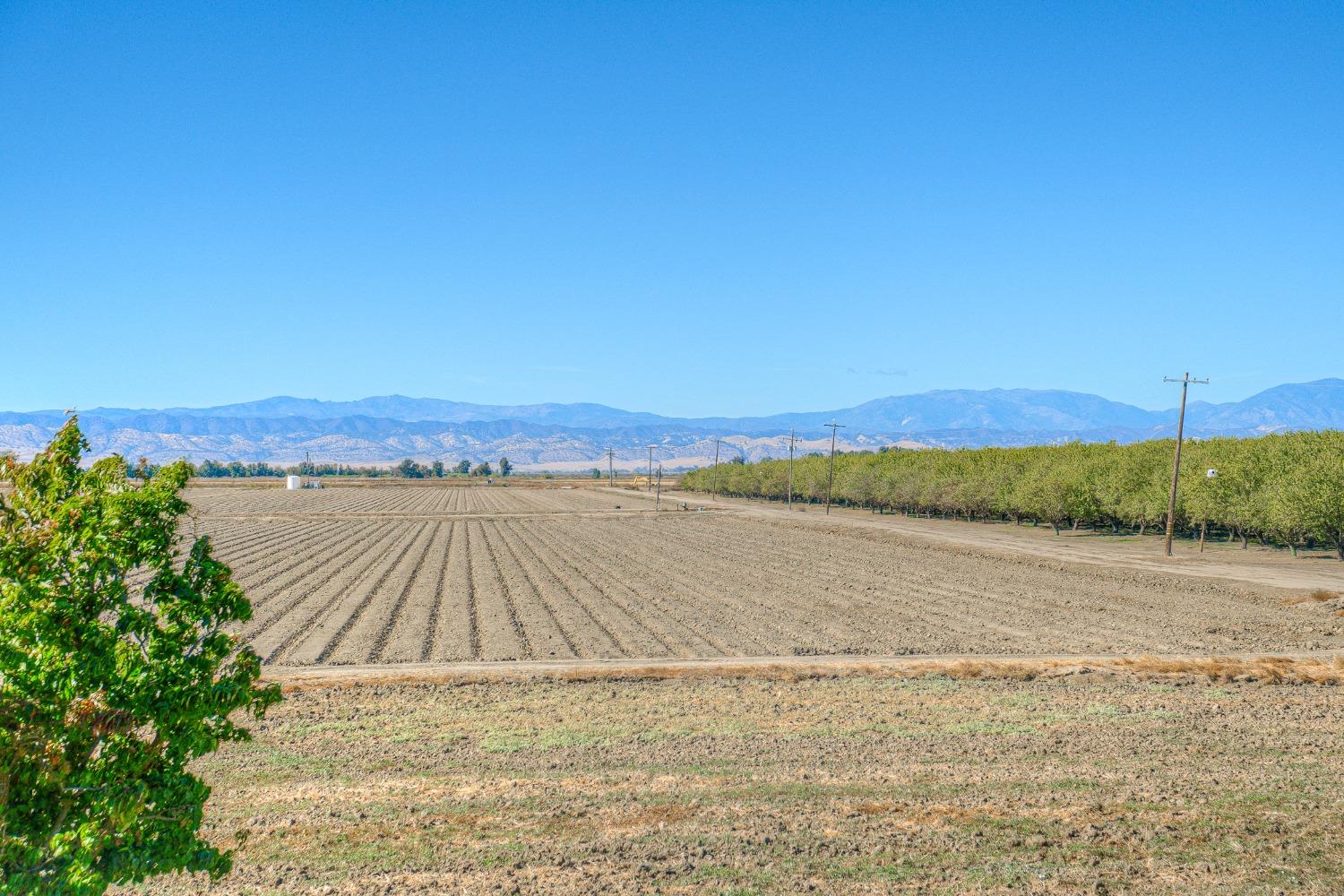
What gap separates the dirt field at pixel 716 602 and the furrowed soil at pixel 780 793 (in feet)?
19.6

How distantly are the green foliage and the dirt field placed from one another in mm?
14850

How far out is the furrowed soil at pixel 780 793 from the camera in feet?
36.2

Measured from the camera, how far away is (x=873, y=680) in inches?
869

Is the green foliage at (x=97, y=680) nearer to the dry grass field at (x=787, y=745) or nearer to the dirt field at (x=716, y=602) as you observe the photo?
the dry grass field at (x=787, y=745)

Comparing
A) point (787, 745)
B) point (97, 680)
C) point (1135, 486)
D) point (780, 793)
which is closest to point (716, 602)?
point (787, 745)

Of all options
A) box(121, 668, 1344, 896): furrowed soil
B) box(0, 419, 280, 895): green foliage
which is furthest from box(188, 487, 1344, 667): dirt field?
box(0, 419, 280, 895): green foliage

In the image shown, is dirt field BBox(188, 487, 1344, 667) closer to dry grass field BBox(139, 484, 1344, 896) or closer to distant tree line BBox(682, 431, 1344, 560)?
dry grass field BBox(139, 484, 1344, 896)

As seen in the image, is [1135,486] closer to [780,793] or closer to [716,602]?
[716,602]

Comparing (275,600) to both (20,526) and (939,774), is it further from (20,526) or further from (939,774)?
(20,526)

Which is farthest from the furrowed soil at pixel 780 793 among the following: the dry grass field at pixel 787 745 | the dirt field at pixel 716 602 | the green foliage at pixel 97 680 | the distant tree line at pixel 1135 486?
the distant tree line at pixel 1135 486

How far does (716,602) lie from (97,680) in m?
29.7

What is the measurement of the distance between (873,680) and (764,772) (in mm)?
8027

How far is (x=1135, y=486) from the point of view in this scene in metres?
68.9

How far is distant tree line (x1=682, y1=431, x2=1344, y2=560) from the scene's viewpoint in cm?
5103
